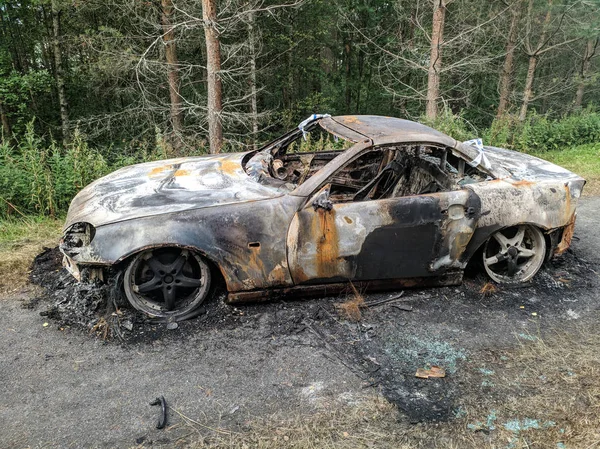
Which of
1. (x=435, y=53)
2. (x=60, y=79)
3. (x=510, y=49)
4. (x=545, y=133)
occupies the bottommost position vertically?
(x=545, y=133)

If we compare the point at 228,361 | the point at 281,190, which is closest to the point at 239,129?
the point at 281,190

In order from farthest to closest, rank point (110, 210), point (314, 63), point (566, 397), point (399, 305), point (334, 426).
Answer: point (314, 63), point (399, 305), point (110, 210), point (566, 397), point (334, 426)

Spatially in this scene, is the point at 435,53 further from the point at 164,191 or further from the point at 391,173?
the point at 164,191

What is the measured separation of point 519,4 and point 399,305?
1526 centimetres

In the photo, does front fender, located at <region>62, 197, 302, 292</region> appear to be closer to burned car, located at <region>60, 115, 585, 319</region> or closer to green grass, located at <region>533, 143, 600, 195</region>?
burned car, located at <region>60, 115, 585, 319</region>

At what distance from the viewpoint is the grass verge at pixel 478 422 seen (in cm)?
257

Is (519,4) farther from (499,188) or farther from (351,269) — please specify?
(351,269)

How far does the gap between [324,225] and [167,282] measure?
1389 mm

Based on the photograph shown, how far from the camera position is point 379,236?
371cm

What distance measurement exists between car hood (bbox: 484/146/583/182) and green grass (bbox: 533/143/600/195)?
3.44m

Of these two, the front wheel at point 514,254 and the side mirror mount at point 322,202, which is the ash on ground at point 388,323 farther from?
the side mirror mount at point 322,202

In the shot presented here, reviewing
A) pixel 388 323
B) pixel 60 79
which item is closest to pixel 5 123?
pixel 60 79

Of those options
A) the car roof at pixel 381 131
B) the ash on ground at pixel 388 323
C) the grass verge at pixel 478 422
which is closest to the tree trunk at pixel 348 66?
the car roof at pixel 381 131

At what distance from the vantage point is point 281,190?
380 centimetres
